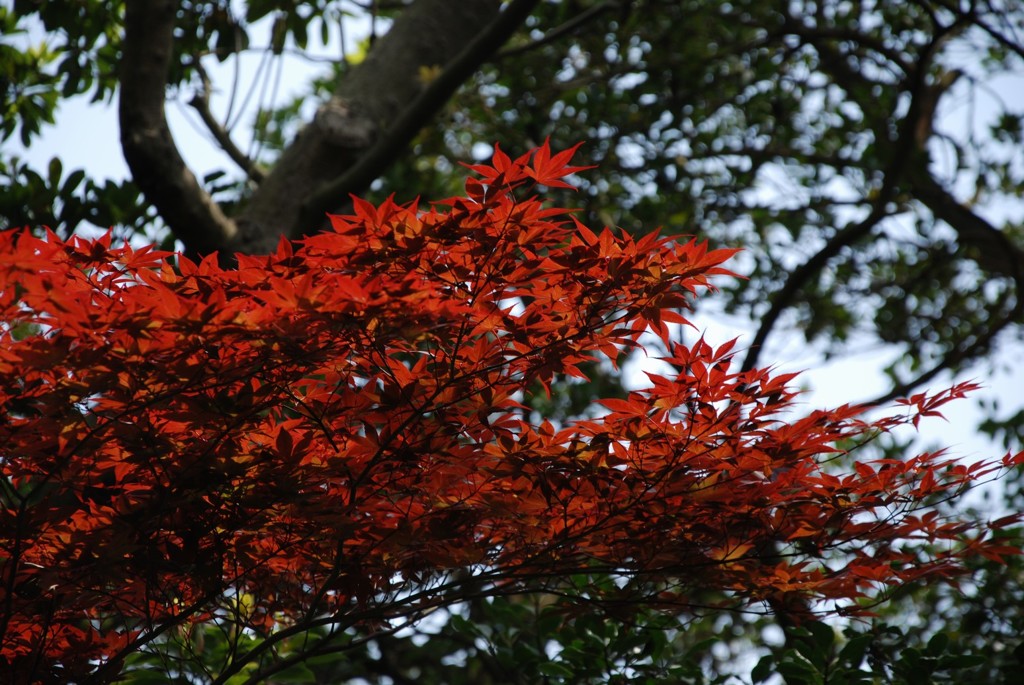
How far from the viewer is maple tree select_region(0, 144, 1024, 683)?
4.42 ft

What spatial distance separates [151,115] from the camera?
2695 millimetres

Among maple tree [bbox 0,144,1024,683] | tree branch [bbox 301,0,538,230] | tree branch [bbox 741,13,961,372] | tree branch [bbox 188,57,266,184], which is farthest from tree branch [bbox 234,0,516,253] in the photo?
tree branch [bbox 741,13,961,372]

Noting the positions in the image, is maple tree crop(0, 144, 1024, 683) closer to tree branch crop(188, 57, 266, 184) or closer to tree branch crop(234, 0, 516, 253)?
tree branch crop(234, 0, 516, 253)

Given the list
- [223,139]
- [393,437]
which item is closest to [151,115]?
[223,139]

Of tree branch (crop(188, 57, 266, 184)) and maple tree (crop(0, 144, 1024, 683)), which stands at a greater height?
tree branch (crop(188, 57, 266, 184))

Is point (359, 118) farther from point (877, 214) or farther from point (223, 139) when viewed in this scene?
point (877, 214)

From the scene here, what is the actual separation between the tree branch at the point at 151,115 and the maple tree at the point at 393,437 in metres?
1.24

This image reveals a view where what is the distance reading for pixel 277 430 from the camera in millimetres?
1537

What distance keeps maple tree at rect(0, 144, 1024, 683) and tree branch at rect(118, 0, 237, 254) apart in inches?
48.8

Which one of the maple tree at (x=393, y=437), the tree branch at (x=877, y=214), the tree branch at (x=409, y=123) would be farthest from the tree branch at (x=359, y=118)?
the tree branch at (x=877, y=214)

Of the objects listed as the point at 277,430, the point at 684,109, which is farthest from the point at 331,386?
the point at 684,109

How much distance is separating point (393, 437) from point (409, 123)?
67.6 inches

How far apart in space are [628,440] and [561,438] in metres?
0.12

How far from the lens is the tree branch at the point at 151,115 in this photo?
2.67 m
